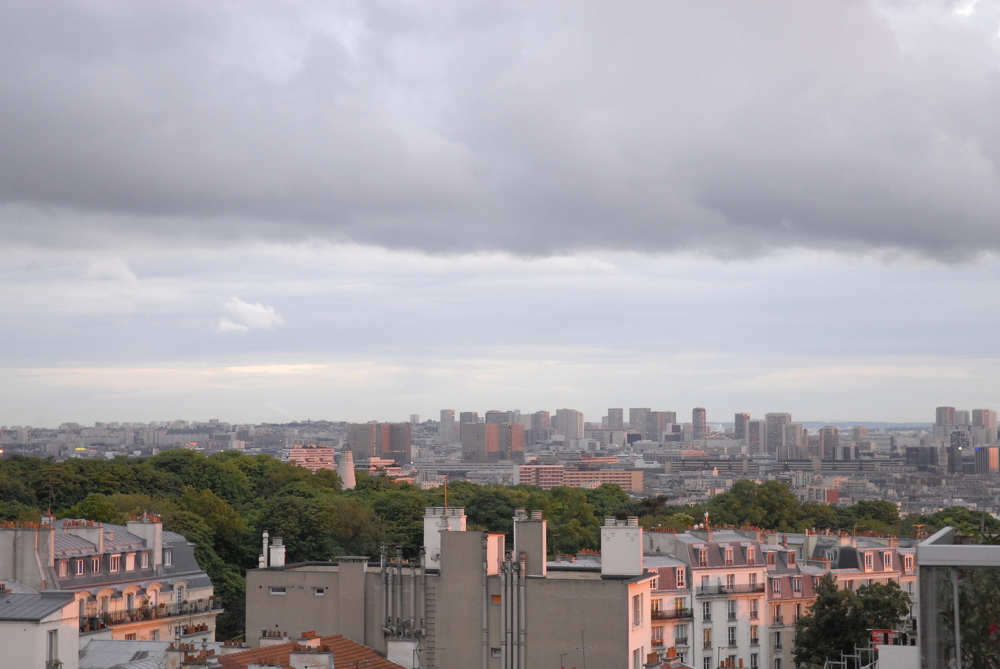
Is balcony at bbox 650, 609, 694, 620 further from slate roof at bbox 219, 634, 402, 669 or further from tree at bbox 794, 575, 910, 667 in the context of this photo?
slate roof at bbox 219, 634, 402, 669

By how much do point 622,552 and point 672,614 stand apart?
865 inches

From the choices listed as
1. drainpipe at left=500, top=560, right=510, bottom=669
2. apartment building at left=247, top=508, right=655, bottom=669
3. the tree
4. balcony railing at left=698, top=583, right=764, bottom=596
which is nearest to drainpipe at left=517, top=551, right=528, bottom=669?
apartment building at left=247, top=508, right=655, bottom=669

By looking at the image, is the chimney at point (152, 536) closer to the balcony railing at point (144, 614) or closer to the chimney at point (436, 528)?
the balcony railing at point (144, 614)

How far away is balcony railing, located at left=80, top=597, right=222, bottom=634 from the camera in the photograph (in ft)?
152

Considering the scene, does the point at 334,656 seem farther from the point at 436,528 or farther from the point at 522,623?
the point at 436,528

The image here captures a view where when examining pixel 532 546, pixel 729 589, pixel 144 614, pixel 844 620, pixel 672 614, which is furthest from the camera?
pixel 729 589

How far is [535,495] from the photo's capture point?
125 metres

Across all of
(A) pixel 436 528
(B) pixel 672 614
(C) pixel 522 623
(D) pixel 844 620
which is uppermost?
(A) pixel 436 528

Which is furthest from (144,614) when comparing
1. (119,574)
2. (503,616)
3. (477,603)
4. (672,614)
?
(503,616)

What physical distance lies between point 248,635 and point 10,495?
213 ft

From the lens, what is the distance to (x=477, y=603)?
33969mm

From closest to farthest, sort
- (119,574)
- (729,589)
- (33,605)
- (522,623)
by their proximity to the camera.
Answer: (33,605) < (522,623) < (119,574) < (729,589)

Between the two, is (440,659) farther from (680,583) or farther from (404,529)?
(404,529)

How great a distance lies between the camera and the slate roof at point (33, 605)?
26.1 meters
